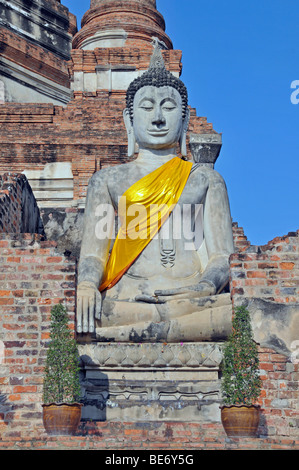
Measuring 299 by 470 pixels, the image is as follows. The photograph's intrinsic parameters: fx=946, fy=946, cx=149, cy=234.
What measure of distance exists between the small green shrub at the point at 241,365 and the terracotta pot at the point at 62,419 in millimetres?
1340

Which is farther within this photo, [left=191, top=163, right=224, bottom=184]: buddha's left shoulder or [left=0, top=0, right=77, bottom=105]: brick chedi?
[left=0, top=0, right=77, bottom=105]: brick chedi

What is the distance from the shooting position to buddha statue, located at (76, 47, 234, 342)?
9242 millimetres

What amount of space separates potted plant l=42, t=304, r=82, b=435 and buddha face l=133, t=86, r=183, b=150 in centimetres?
284

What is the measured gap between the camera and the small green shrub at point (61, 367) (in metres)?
8.09

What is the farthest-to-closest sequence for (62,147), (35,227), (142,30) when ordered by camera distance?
(142,30) → (62,147) → (35,227)

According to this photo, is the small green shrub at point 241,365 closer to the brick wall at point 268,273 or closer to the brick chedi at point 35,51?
the brick wall at point 268,273

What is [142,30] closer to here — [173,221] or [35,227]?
[35,227]

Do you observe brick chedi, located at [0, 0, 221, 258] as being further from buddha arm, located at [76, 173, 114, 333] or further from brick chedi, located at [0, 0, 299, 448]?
buddha arm, located at [76, 173, 114, 333]

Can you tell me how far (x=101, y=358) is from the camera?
8.83 metres

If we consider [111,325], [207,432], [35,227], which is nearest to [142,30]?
[35,227]

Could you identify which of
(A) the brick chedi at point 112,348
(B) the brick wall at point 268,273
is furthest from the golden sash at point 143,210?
(B) the brick wall at point 268,273


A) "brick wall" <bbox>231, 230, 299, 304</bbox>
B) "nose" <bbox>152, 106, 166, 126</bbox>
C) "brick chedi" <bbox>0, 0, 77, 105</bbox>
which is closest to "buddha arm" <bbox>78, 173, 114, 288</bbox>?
"nose" <bbox>152, 106, 166, 126</bbox>

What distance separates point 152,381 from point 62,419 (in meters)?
1.40
